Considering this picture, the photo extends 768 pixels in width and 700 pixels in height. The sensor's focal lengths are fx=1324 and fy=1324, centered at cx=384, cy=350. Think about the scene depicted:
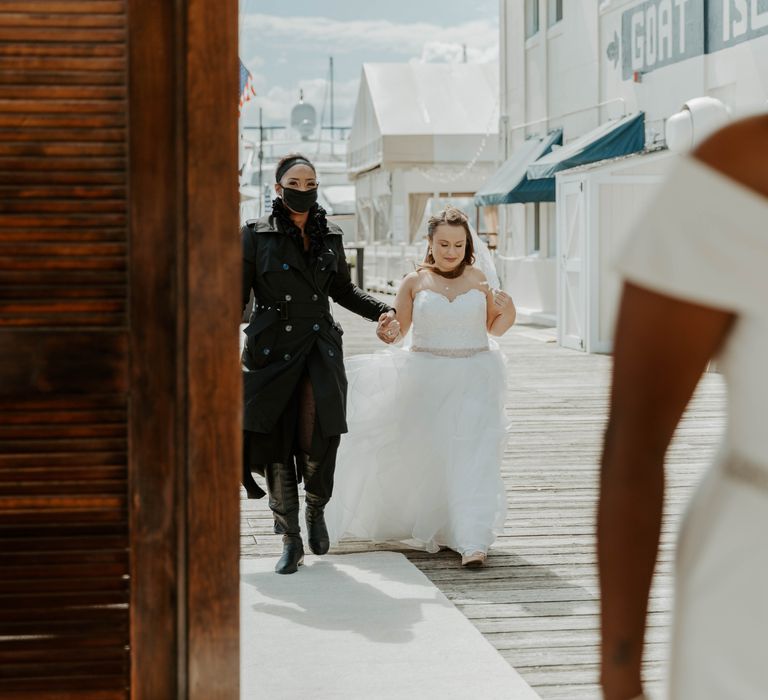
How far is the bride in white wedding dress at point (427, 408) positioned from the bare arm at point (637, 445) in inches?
228

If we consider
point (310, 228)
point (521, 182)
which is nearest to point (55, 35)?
point (310, 228)

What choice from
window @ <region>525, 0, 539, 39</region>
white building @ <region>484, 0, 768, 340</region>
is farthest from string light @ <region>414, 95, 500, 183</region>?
window @ <region>525, 0, 539, 39</region>

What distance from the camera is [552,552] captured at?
23.7 ft

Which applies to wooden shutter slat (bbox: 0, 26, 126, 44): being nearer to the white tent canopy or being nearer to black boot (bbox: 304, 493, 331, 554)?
black boot (bbox: 304, 493, 331, 554)

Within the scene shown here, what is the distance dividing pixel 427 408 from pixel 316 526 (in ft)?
3.24

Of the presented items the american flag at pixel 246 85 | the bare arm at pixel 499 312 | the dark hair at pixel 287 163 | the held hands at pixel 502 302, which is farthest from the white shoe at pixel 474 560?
the american flag at pixel 246 85

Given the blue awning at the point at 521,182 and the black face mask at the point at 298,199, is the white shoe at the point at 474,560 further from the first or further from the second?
the blue awning at the point at 521,182

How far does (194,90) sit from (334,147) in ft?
218

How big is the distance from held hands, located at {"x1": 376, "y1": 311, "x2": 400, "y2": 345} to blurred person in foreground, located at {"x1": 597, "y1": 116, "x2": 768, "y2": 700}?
A: 18.3 ft

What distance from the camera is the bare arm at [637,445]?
1.38m

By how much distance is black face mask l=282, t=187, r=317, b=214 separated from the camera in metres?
6.66

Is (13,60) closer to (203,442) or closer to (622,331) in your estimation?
(203,442)

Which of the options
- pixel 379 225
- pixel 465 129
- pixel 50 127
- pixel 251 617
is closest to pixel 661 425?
pixel 50 127

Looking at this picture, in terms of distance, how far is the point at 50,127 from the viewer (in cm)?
305
